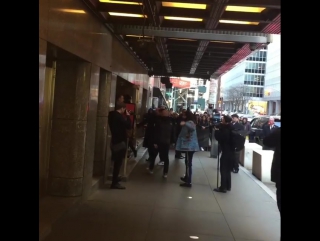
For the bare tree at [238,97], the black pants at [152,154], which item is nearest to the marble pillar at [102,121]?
the black pants at [152,154]

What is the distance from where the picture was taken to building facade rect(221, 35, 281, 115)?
74.6m

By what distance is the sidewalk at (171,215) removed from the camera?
579 cm

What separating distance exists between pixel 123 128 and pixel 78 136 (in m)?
1.52

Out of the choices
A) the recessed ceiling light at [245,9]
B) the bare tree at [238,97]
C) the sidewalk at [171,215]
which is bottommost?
the sidewalk at [171,215]

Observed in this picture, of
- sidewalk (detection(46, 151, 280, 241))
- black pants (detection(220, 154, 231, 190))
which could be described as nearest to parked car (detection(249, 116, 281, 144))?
sidewalk (detection(46, 151, 280, 241))

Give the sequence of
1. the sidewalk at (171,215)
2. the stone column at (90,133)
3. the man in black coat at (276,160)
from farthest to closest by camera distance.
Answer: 1. the stone column at (90,133)
2. the sidewalk at (171,215)
3. the man in black coat at (276,160)

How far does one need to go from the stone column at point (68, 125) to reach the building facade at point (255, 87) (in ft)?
209

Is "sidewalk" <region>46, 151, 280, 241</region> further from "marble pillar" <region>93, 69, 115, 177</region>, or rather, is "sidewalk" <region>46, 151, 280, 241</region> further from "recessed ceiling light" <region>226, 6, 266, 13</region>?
"recessed ceiling light" <region>226, 6, 266, 13</region>

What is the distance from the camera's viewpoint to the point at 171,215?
6875mm

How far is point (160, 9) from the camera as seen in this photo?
7434mm

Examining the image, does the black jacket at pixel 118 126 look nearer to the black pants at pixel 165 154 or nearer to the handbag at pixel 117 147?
the handbag at pixel 117 147
